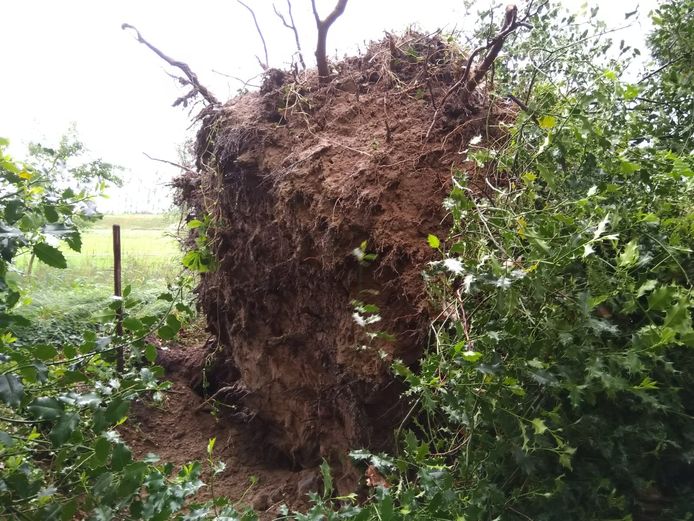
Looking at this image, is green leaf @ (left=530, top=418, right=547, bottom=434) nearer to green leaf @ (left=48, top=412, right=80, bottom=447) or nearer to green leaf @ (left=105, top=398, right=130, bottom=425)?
green leaf @ (left=105, top=398, right=130, bottom=425)

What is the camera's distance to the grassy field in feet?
12.6

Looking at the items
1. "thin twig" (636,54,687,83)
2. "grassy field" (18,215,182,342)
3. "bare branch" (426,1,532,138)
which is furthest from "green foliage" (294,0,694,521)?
"grassy field" (18,215,182,342)

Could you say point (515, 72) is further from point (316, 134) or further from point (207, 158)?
point (207, 158)

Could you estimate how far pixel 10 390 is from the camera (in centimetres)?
133

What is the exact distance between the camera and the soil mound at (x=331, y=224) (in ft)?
7.06

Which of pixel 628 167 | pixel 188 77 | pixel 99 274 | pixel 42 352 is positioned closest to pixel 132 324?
pixel 42 352

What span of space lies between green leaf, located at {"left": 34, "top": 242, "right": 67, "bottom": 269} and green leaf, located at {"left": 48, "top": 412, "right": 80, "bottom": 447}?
0.43 metres

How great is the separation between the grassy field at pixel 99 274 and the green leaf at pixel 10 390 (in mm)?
2487

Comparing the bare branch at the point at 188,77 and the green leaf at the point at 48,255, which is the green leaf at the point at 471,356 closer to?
the green leaf at the point at 48,255

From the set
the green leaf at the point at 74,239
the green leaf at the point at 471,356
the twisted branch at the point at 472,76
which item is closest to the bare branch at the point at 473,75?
the twisted branch at the point at 472,76

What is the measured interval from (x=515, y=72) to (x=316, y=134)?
3.62 feet

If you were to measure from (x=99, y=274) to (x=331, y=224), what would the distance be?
107 inches

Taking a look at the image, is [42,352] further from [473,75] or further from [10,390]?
[473,75]

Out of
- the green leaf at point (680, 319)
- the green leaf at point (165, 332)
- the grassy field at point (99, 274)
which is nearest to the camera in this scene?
the green leaf at point (680, 319)
